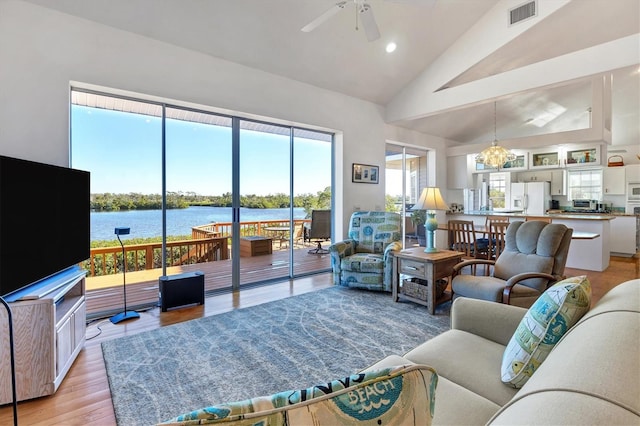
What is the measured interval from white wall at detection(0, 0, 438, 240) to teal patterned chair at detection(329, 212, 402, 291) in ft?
6.36

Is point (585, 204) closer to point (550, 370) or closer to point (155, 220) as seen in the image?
point (550, 370)

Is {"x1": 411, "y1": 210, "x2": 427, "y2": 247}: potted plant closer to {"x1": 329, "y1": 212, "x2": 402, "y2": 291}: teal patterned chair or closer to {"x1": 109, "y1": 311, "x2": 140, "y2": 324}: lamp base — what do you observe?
{"x1": 329, "y1": 212, "x2": 402, "y2": 291}: teal patterned chair

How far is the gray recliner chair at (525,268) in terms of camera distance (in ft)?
9.08

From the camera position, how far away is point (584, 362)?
29.0 inches

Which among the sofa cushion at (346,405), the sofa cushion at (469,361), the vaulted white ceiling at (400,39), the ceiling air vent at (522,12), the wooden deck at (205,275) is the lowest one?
the wooden deck at (205,275)

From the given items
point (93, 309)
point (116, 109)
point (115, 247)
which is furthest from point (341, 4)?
point (93, 309)

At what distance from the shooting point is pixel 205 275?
14.6ft

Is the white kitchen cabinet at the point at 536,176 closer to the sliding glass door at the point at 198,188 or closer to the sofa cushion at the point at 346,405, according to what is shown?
the sliding glass door at the point at 198,188

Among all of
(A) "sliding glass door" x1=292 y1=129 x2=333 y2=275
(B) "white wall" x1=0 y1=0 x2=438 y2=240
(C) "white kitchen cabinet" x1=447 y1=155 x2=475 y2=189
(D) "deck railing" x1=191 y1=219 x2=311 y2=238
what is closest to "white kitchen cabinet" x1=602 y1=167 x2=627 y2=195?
(C) "white kitchen cabinet" x1=447 y1=155 x2=475 y2=189

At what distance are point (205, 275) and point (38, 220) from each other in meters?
2.53

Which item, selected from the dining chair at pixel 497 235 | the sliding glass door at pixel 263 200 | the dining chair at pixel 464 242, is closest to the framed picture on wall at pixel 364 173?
the sliding glass door at pixel 263 200

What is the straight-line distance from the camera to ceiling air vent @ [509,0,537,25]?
4082 mm

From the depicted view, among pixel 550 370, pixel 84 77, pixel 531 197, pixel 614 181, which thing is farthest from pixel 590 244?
pixel 84 77

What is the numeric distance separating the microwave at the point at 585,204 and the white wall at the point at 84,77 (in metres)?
7.55
